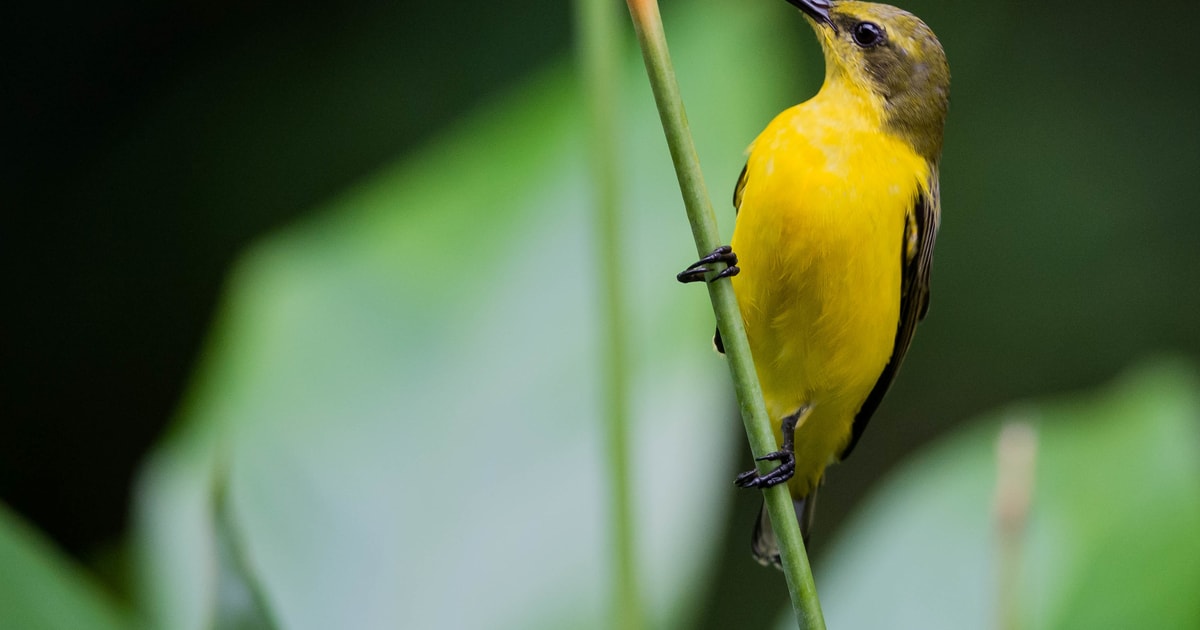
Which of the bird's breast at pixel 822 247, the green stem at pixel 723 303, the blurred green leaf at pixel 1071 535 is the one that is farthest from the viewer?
the blurred green leaf at pixel 1071 535

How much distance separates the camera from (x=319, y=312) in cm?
76

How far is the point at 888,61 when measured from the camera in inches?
21.0

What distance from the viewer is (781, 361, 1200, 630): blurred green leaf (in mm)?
616

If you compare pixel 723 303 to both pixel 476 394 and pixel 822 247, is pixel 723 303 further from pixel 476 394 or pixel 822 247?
pixel 476 394

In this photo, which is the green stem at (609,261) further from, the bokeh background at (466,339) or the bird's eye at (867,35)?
the bird's eye at (867,35)

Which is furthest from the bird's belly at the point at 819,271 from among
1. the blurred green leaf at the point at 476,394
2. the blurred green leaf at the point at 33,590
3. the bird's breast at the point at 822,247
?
the blurred green leaf at the point at 33,590

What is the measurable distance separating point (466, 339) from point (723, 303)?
1.58 feet

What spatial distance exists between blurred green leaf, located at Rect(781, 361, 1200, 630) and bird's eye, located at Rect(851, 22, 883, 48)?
0.30 metres

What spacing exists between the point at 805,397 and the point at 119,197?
0.91 meters

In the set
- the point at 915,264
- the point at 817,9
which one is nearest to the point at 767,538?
the point at 915,264

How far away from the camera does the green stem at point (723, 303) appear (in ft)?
0.80

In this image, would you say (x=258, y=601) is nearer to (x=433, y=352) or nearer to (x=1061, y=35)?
(x=433, y=352)

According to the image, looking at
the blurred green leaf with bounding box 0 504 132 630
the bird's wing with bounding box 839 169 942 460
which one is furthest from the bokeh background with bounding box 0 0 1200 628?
the bird's wing with bounding box 839 169 942 460

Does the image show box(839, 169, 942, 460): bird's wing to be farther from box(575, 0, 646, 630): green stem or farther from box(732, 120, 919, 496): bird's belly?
box(575, 0, 646, 630): green stem
